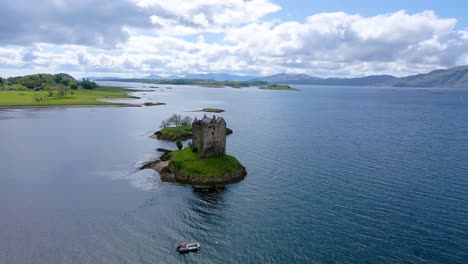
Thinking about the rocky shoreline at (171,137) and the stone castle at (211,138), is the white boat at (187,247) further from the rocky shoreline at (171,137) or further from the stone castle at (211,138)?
the rocky shoreline at (171,137)

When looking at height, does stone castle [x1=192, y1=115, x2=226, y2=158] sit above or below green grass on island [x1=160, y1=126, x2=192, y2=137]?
above

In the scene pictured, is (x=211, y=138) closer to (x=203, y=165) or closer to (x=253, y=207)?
(x=203, y=165)

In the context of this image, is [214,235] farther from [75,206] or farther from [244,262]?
[75,206]

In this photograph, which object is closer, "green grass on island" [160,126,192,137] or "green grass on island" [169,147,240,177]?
"green grass on island" [169,147,240,177]

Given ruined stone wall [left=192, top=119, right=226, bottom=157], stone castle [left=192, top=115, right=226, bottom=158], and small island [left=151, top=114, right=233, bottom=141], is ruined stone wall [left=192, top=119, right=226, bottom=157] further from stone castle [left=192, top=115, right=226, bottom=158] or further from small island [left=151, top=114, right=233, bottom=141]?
small island [left=151, top=114, right=233, bottom=141]

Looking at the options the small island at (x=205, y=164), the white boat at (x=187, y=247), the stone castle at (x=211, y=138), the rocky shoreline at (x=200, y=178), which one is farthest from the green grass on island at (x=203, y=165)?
the white boat at (x=187, y=247)

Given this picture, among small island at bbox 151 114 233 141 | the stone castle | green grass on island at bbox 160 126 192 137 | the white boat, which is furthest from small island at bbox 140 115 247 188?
green grass on island at bbox 160 126 192 137
